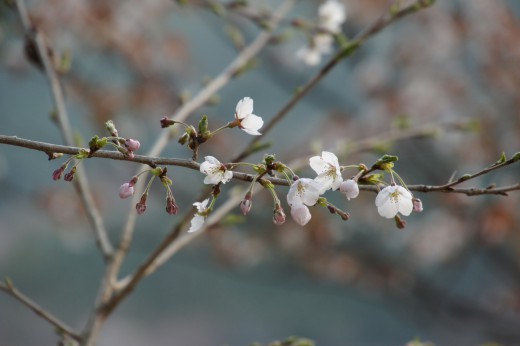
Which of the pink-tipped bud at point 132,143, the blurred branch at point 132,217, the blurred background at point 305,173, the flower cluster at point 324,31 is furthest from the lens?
the blurred background at point 305,173

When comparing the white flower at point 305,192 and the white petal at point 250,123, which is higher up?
the white petal at point 250,123

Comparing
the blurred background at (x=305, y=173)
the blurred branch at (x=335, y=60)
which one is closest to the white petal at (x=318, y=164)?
the blurred branch at (x=335, y=60)

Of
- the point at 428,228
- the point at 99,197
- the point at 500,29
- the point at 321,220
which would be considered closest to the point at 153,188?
the point at 99,197

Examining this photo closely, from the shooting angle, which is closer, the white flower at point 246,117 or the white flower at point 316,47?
the white flower at point 246,117

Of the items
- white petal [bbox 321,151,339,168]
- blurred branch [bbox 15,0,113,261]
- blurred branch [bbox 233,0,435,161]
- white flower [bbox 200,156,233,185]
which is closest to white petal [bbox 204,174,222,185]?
white flower [bbox 200,156,233,185]

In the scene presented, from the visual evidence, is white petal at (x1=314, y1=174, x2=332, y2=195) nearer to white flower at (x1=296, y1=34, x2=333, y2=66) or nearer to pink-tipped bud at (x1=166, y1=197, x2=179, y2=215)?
pink-tipped bud at (x1=166, y1=197, x2=179, y2=215)

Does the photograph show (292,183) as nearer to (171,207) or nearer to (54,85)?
(171,207)

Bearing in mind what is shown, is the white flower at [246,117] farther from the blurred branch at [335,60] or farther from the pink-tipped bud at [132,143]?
the blurred branch at [335,60]

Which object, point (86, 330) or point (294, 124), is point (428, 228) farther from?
point (86, 330)

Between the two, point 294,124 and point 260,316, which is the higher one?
point 294,124

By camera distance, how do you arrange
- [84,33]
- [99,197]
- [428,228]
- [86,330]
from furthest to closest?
[99,197] < [428,228] < [84,33] < [86,330]
